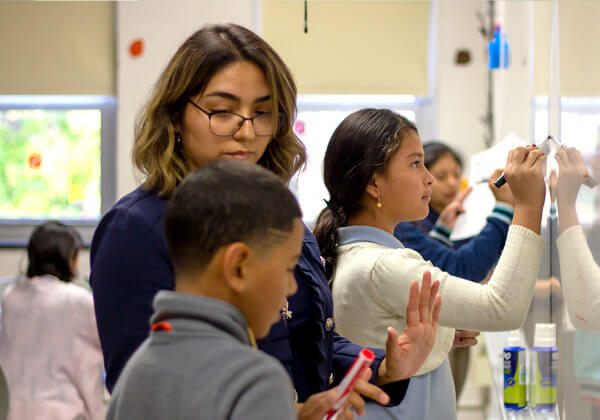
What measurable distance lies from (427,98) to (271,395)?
3.33 m

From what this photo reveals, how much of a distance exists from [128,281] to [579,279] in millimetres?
807

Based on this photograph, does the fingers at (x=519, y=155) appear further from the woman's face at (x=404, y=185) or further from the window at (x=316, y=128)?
the window at (x=316, y=128)

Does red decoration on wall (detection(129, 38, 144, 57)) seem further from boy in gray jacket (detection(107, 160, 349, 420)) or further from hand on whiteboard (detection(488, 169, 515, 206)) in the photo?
boy in gray jacket (detection(107, 160, 349, 420))

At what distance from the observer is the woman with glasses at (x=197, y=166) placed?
2.81 ft

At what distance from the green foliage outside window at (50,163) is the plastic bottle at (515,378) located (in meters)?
2.73

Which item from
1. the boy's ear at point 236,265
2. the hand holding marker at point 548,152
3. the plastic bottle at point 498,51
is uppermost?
the plastic bottle at point 498,51

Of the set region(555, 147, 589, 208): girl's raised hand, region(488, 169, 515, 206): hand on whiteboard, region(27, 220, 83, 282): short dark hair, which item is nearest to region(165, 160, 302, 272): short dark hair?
region(555, 147, 589, 208): girl's raised hand

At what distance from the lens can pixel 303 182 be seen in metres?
2.88

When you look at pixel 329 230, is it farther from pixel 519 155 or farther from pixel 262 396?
pixel 262 396

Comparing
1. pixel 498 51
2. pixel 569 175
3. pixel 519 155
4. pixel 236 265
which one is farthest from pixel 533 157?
pixel 498 51

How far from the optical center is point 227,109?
968 millimetres

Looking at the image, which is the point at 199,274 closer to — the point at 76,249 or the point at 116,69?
the point at 76,249

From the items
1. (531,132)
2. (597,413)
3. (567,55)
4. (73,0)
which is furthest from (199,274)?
(73,0)

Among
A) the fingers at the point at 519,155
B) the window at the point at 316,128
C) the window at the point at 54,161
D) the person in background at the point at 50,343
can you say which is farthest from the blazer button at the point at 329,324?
the window at the point at 54,161
